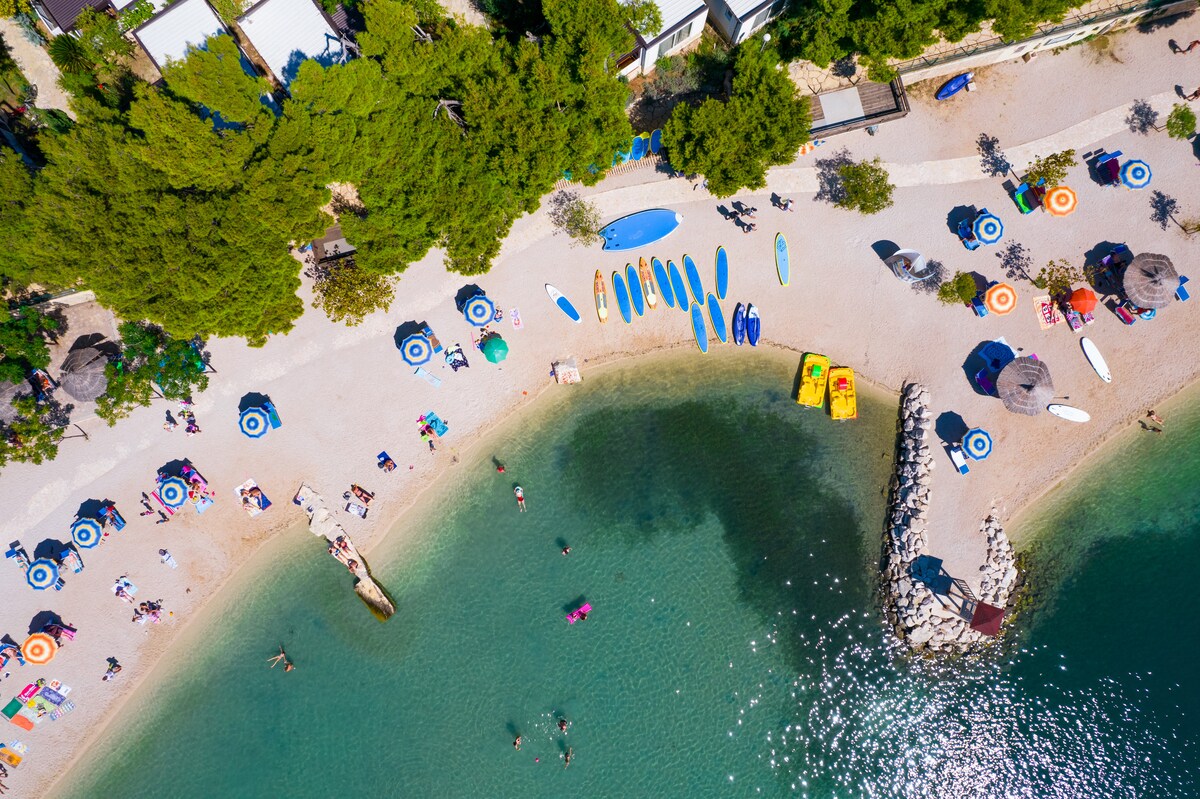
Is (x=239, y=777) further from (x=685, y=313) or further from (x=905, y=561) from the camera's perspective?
(x=905, y=561)

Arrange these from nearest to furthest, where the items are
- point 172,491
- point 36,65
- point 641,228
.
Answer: point 36,65 → point 172,491 → point 641,228

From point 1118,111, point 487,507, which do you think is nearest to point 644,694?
point 487,507

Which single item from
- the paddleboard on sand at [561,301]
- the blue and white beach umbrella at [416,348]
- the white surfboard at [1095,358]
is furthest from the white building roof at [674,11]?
the white surfboard at [1095,358]

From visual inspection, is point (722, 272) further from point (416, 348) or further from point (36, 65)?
point (36, 65)

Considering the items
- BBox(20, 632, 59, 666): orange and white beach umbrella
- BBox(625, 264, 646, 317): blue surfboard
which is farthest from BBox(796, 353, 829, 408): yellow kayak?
BBox(20, 632, 59, 666): orange and white beach umbrella

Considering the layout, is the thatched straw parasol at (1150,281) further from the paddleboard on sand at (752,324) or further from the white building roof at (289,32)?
the white building roof at (289,32)

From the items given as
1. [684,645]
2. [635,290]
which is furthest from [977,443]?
[635,290]
